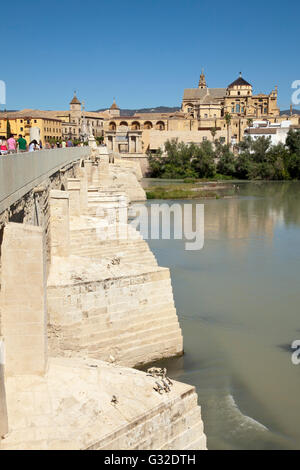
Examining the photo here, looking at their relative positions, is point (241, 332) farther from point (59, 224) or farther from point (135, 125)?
point (135, 125)

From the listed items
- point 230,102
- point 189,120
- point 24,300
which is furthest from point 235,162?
point 24,300

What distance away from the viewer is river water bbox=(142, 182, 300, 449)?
590 cm

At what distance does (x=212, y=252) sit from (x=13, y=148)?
8.58 metres

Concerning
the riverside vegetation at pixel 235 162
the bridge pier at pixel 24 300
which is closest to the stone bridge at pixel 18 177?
the bridge pier at pixel 24 300

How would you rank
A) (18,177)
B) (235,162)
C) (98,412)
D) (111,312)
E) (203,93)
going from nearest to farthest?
(98,412)
(18,177)
(111,312)
(235,162)
(203,93)

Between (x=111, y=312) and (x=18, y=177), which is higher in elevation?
(x=18, y=177)

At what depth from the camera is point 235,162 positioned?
46250 millimetres

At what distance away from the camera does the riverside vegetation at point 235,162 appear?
146ft

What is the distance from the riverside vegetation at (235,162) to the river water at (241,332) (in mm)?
27360

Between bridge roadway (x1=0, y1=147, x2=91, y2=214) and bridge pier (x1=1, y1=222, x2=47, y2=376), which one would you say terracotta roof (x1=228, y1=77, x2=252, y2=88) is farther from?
bridge pier (x1=1, y1=222, x2=47, y2=376)

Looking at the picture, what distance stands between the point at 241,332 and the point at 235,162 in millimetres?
39046

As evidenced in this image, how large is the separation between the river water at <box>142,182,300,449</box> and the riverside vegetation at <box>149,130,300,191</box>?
27.4 metres

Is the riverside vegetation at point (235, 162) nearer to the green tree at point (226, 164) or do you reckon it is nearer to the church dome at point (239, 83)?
the green tree at point (226, 164)

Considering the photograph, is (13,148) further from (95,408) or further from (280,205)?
(280,205)
